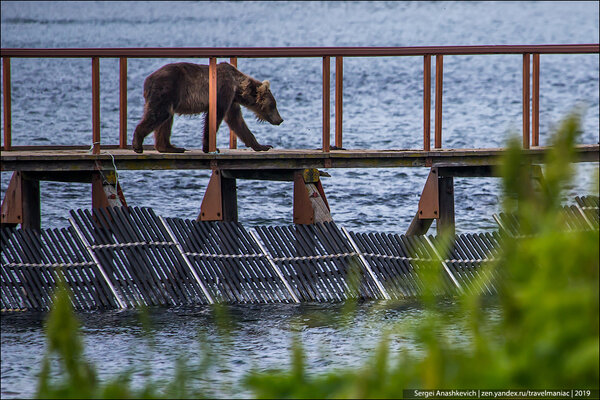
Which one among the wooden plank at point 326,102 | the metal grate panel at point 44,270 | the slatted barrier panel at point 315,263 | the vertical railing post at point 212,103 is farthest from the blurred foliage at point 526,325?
the wooden plank at point 326,102

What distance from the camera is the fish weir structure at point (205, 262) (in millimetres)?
11516

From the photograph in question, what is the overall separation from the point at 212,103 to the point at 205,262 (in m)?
1.91

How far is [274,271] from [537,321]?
933 centimetres

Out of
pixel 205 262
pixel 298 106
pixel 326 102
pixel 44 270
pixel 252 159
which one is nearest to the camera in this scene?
pixel 44 270

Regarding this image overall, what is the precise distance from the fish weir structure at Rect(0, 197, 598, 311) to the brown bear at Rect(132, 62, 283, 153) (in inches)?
38.7

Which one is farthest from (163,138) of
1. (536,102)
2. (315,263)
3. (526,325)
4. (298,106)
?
(298,106)

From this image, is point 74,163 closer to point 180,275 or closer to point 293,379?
point 180,275

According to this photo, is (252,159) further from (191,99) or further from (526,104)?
(526,104)

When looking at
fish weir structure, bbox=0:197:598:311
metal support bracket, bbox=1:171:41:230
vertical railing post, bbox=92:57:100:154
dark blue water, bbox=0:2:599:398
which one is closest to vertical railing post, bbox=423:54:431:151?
fish weir structure, bbox=0:197:598:311

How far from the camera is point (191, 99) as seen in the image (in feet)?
41.2

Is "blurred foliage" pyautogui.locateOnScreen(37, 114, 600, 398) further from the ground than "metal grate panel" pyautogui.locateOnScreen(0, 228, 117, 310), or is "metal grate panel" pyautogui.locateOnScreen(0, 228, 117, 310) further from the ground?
"blurred foliage" pyautogui.locateOnScreen(37, 114, 600, 398)

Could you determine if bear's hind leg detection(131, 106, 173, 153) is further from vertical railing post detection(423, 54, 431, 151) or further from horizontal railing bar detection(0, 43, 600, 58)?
vertical railing post detection(423, 54, 431, 151)

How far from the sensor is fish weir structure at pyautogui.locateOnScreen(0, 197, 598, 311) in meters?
11.5

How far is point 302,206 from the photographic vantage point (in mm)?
13023
